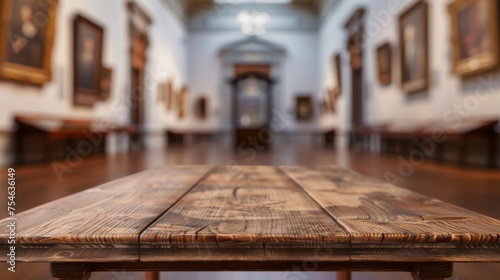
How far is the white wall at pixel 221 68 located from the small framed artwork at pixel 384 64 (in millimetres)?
9389

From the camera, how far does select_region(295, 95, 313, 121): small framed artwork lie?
19938 millimetres

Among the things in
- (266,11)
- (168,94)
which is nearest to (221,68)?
(266,11)

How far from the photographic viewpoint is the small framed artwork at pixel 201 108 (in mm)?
19969

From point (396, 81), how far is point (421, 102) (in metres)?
1.59

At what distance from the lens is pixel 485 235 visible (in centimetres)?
78

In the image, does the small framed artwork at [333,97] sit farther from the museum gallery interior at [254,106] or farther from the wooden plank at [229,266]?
the wooden plank at [229,266]

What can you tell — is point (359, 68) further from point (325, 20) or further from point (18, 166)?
point (18, 166)

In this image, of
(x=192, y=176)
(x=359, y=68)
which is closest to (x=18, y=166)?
(x=192, y=176)

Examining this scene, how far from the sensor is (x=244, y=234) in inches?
30.0

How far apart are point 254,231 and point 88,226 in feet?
1.20

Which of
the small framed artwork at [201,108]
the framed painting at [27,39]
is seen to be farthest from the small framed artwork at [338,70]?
the framed painting at [27,39]

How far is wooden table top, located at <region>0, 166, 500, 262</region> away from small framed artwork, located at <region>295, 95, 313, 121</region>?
62.3ft

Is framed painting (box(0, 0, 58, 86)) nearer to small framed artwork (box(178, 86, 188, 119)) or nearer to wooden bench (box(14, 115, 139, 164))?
wooden bench (box(14, 115, 139, 164))

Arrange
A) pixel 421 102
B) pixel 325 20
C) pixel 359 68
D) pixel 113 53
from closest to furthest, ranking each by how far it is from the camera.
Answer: pixel 421 102, pixel 113 53, pixel 359 68, pixel 325 20
